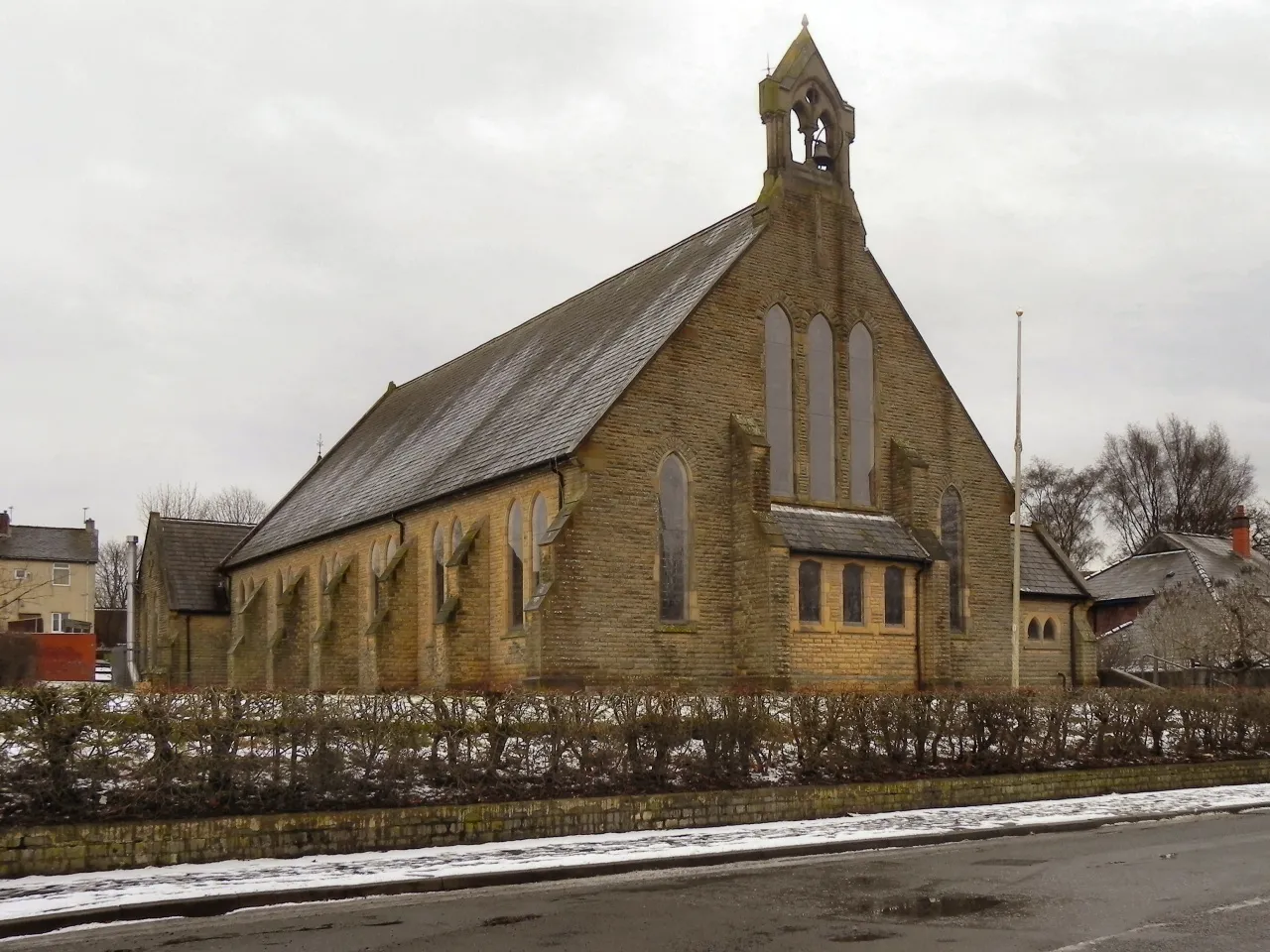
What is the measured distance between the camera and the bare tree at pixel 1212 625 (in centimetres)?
4231

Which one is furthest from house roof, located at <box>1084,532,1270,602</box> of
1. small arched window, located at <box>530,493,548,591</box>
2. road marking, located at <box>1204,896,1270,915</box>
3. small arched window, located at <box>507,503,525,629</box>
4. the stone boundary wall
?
road marking, located at <box>1204,896,1270,915</box>

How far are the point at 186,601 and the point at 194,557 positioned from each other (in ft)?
10.2

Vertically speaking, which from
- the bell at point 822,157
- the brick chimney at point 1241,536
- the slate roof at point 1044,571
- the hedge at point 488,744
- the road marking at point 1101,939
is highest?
the bell at point 822,157

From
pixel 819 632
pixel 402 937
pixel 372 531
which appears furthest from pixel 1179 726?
pixel 372 531

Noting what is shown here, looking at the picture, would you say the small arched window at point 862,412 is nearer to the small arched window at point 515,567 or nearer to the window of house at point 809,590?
the window of house at point 809,590

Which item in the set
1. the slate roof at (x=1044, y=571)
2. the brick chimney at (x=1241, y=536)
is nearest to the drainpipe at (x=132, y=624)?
the slate roof at (x=1044, y=571)

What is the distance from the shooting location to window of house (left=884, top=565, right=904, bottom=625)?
31031mm

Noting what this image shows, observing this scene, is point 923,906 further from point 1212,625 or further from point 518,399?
point 1212,625

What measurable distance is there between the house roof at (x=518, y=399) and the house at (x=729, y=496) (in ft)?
0.44

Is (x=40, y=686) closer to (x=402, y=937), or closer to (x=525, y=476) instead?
(x=402, y=937)

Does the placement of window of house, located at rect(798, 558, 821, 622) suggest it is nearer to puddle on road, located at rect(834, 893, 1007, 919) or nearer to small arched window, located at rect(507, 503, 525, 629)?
small arched window, located at rect(507, 503, 525, 629)

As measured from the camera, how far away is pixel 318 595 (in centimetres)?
4197

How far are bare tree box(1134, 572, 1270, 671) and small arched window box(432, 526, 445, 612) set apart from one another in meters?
24.6

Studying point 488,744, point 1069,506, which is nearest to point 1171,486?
point 1069,506
